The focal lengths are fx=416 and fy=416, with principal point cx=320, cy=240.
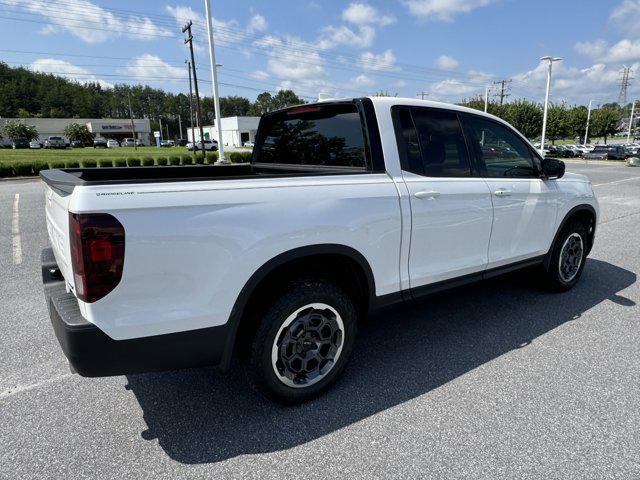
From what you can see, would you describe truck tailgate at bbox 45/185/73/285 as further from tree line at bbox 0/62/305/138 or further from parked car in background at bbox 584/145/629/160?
tree line at bbox 0/62/305/138

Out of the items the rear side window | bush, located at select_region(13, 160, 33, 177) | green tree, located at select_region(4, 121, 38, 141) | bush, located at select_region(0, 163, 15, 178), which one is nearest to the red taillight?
the rear side window

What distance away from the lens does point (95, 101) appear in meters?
131

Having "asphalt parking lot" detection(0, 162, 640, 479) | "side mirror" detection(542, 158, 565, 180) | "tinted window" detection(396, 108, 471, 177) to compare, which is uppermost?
"tinted window" detection(396, 108, 471, 177)

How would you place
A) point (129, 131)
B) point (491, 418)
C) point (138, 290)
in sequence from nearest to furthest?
point (138, 290)
point (491, 418)
point (129, 131)

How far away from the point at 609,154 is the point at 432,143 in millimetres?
46104

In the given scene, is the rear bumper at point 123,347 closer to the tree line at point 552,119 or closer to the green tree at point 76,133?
the tree line at point 552,119

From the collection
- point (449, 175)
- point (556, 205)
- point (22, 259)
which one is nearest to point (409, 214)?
point (449, 175)

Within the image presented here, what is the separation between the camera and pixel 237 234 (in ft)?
6.95

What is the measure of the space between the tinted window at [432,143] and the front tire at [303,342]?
1.09 meters

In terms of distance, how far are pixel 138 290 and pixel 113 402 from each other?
115 cm

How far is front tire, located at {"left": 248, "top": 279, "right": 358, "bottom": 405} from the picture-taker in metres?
2.39

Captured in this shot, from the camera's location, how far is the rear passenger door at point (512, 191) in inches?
135

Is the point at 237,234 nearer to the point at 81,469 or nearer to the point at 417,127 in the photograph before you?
the point at 81,469

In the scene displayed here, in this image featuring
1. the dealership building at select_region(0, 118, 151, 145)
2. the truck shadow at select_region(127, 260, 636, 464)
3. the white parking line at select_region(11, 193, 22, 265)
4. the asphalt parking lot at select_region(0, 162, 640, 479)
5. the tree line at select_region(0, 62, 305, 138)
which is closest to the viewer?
the asphalt parking lot at select_region(0, 162, 640, 479)
